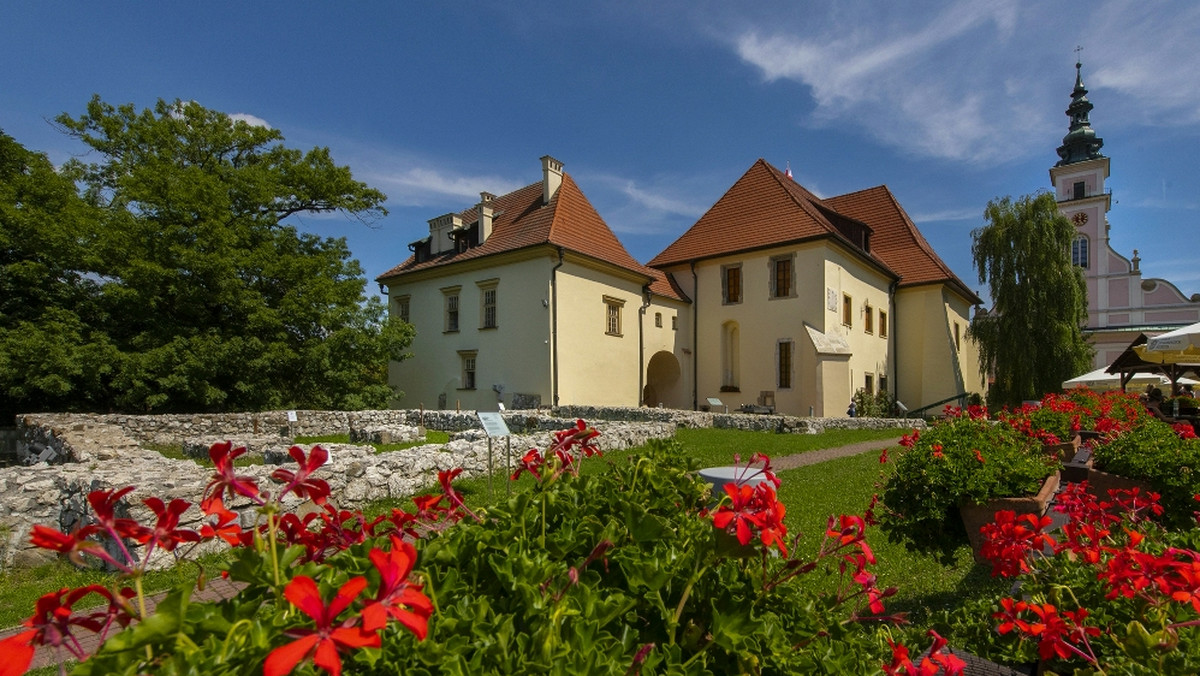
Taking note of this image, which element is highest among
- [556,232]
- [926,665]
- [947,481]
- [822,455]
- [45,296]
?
[556,232]

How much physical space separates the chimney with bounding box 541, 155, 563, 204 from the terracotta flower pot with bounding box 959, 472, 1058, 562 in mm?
22712

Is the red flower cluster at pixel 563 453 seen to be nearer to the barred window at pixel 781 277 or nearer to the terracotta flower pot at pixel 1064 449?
the terracotta flower pot at pixel 1064 449

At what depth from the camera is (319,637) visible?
0.69 m

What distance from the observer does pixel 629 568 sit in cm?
122

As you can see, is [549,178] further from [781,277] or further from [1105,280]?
[1105,280]

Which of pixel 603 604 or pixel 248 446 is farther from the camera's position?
pixel 248 446

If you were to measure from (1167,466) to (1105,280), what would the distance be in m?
56.1

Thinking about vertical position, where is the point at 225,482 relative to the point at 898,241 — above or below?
below

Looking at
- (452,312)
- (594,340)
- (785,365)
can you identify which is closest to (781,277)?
(785,365)

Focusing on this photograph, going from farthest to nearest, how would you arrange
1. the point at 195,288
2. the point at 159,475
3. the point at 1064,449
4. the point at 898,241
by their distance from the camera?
1. the point at 898,241
2. the point at 195,288
3. the point at 159,475
4. the point at 1064,449

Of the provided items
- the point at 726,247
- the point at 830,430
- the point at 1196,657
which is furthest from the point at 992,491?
the point at 726,247

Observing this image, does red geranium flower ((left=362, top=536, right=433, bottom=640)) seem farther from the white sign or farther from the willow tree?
the willow tree

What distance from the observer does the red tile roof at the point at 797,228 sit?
25.2 meters

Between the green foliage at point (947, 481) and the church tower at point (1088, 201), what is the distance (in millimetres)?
53618
